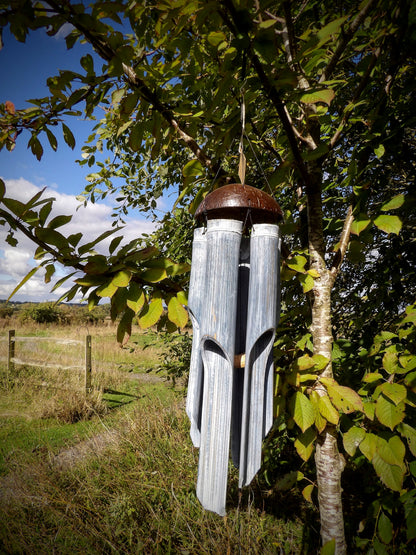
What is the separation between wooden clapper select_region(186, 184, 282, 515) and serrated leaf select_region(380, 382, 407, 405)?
0.58m

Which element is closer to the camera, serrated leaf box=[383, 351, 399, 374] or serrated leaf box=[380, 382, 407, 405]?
serrated leaf box=[380, 382, 407, 405]

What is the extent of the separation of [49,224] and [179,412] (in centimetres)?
415

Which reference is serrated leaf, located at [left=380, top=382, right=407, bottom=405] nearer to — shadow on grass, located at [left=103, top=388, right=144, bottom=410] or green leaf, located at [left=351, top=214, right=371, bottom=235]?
green leaf, located at [left=351, top=214, right=371, bottom=235]

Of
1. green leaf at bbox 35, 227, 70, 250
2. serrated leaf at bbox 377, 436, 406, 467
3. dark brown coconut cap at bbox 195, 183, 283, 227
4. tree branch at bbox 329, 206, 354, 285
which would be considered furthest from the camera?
tree branch at bbox 329, 206, 354, 285

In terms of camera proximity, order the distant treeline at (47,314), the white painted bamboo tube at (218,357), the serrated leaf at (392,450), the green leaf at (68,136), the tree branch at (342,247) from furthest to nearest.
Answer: the distant treeline at (47,314)
the tree branch at (342,247)
the green leaf at (68,136)
the serrated leaf at (392,450)
the white painted bamboo tube at (218,357)

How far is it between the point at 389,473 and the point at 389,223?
1.02m

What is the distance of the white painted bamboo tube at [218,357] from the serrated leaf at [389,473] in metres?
0.75

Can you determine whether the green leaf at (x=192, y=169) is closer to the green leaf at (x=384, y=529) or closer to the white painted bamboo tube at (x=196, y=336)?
→ the white painted bamboo tube at (x=196, y=336)

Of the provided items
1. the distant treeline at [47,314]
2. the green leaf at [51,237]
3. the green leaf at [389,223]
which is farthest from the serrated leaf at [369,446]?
the distant treeline at [47,314]

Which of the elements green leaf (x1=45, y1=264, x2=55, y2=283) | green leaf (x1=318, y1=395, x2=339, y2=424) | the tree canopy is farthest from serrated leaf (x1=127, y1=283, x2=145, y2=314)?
green leaf (x1=318, y1=395, x2=339, y2=424)

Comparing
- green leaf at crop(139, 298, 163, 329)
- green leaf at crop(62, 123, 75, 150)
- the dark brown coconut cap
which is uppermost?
green leaf at crop(62, 123, 75, 150)

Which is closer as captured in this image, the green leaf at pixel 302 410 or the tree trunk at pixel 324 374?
the green leaf at pixel 302 410

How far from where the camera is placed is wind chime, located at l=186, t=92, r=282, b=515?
860 millimetres

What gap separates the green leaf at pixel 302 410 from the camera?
124 centimetres
